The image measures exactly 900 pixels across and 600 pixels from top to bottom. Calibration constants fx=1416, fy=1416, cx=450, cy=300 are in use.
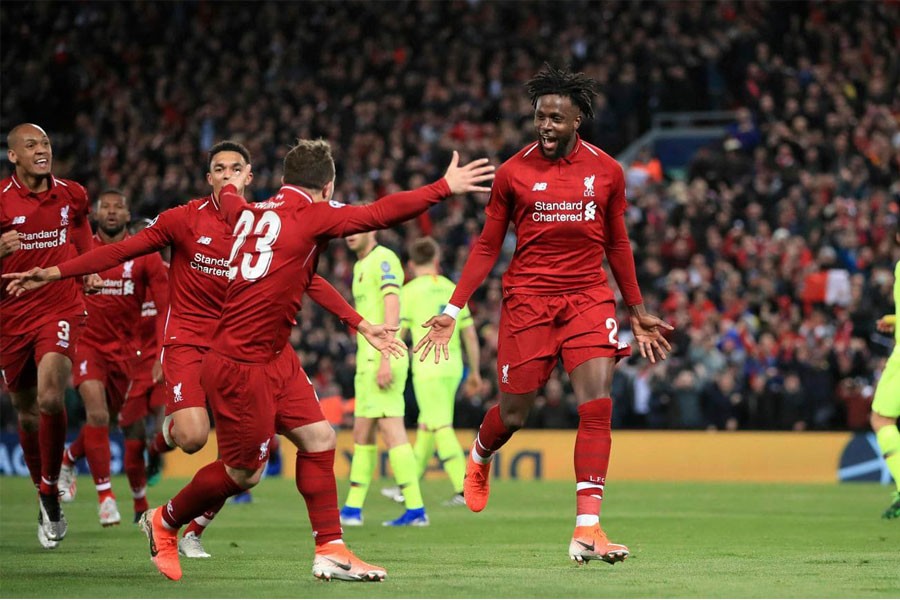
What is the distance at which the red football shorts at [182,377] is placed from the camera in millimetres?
9344

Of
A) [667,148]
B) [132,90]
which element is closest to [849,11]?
[667,148]

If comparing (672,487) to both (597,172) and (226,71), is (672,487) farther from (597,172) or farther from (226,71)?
(226,71)

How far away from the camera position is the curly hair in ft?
30.3

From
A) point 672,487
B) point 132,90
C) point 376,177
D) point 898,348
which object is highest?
point 132,90

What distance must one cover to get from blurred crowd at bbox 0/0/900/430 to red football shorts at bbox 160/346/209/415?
1265 centimetres

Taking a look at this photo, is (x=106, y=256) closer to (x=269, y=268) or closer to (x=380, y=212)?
(x=269, y=268)

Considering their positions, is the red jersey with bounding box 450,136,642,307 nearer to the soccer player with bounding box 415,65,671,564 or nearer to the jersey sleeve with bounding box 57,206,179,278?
the soccer player with bounding box 415,65,671,564

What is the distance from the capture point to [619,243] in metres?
9.34

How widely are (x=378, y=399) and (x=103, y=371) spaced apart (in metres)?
2.70

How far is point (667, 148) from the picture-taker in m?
29.3

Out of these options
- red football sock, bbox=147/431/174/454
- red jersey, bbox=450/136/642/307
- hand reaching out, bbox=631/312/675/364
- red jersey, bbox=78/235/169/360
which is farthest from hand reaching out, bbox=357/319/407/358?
red jersey, bbox=78/235/169/360

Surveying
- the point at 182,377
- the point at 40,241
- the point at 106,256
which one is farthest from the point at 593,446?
the point at 40,241

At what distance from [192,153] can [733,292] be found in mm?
12450

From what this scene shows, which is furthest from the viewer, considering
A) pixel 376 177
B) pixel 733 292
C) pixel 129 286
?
pixel 376 177
